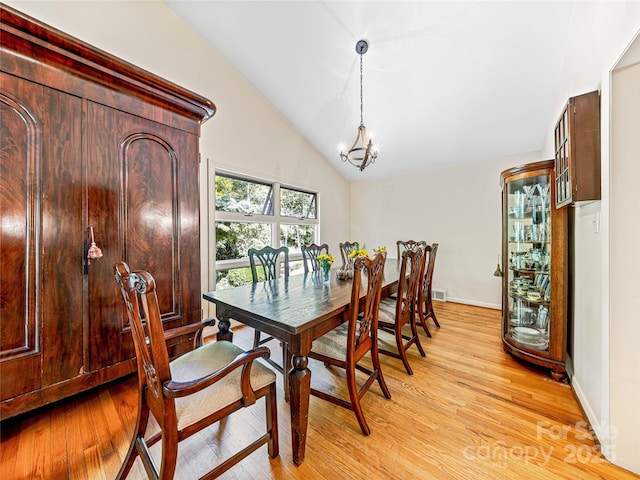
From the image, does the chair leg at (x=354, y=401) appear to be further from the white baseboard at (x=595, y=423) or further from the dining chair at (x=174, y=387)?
the white baseboard at (x=595, y=423)

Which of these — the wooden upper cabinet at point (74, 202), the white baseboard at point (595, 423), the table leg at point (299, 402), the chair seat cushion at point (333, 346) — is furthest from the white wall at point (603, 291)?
the wooden upper cabinet at point (74, 202)

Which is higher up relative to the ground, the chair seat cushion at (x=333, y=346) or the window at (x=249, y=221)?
the window at (x=249, y=221)

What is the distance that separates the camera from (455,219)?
4.07 meters

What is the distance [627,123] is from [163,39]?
3677 mm

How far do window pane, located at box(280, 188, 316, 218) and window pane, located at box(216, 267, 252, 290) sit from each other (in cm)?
110

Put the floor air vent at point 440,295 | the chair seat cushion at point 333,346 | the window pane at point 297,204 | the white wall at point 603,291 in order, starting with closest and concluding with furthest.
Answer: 1. the white wall at point 603,291
2. the chair seat cushion at point 333,346
3. the window pane at point 297,204
4. the floor air vent at point 440,295

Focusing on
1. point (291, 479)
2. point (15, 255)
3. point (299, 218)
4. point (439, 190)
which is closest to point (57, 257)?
point (15, 255)

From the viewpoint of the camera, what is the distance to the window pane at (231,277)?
3.11m

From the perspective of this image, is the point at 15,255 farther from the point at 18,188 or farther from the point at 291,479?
the point at 291,479

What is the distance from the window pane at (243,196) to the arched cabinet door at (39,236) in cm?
162

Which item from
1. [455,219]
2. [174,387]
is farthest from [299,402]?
[455,219]

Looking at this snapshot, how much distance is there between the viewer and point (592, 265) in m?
1.55

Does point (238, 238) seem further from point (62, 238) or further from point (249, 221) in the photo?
point (62, 238)

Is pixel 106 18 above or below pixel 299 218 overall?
above
